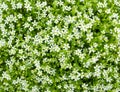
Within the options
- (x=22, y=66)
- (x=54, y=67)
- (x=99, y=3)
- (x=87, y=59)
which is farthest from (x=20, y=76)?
(x=99, y=3)

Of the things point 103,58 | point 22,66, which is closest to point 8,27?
point 22,66

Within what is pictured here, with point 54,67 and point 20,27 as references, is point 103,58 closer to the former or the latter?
point 54,67

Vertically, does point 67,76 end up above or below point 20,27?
below

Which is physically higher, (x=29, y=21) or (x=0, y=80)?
(x=29, y=21)

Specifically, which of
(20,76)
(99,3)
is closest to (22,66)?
(20,76)

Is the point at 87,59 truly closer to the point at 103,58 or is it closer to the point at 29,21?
the point at 103,58

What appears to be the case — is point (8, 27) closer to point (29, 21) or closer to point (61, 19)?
point (29, 21)
